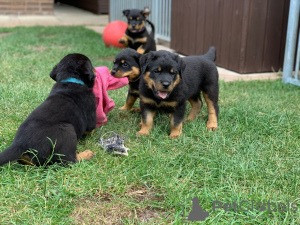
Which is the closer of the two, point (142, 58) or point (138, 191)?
point (138, 191)

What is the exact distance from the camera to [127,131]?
4.04 meters

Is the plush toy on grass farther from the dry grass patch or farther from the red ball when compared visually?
the dry grass patch

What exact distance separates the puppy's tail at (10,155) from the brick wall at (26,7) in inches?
529

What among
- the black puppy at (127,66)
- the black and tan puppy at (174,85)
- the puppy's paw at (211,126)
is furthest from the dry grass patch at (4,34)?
the puppy's paw at (211,126)

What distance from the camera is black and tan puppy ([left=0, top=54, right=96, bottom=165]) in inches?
116

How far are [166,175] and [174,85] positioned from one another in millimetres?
990

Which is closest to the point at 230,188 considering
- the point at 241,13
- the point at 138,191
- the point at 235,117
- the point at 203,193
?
the point at 203,193

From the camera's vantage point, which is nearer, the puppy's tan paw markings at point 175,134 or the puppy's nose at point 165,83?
the puppy's nose at point 165,83

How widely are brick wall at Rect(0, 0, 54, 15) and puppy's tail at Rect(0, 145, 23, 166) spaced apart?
529 inches

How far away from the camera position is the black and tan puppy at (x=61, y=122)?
2.94 metres

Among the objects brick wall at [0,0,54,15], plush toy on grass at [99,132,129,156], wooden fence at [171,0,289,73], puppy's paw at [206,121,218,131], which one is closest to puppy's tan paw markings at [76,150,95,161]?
plush toy on grass at [99,132,129,156]

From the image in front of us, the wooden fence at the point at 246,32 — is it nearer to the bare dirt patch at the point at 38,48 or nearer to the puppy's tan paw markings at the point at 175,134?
the bare dirt patch at the point at 38,48

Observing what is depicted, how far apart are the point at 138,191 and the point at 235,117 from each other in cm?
189

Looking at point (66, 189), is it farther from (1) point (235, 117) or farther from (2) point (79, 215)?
(1) point (235, 117)
